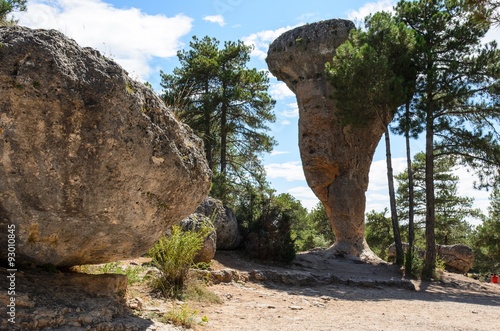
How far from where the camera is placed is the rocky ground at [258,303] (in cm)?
368

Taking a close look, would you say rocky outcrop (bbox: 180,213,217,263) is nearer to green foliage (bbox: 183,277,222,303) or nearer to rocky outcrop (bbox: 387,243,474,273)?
green foliage (bbox: 183,277,222,303)

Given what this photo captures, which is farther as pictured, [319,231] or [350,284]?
[319,231]

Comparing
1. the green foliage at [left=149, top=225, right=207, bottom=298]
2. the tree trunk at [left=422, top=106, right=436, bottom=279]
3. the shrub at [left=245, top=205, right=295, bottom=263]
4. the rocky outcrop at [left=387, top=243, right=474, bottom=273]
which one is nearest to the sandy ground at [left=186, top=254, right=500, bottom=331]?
the green foliage at [left=149, top=225, right=207, bottom=298]

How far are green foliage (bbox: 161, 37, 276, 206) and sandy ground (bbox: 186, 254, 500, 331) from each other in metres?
7.84

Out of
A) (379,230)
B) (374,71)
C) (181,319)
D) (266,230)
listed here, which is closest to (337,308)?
(181,319)

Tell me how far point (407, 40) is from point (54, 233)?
13585 mm

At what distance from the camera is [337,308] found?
7215 mm

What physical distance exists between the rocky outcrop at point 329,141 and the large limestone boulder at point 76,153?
15330 mm

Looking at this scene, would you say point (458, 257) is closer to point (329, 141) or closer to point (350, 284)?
point (329, 141)

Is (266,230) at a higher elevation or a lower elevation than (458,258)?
higher

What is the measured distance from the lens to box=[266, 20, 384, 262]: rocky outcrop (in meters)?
18.7

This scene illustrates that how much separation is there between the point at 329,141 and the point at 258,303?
1324 centimetres

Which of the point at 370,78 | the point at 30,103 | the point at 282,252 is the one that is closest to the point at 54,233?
the point at 30,103

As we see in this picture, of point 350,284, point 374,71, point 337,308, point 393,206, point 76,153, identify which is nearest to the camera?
point 76,153
